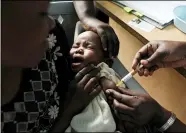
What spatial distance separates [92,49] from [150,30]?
0.90 feet

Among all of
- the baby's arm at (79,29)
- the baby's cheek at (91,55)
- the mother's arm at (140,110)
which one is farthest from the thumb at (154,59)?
the baby's arm at (79,29)

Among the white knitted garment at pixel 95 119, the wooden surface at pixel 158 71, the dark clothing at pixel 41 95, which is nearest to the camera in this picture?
the dark clothing at pixel 41 95

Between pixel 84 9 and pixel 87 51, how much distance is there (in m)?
0.31

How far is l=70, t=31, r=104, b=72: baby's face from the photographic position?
1208 mm

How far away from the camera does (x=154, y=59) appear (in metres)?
1.04

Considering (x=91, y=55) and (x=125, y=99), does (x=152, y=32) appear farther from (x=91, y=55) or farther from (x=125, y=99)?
(x=125, y=99)

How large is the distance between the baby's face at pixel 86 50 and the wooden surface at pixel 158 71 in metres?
0.19

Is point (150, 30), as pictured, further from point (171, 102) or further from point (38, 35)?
point (38, 35)

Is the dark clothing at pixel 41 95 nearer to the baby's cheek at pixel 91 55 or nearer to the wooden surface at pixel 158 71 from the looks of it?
the baby's cheek at pixel 91 55

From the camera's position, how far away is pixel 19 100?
32.1 inches

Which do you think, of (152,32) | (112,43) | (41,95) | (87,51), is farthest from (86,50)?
(41,95)

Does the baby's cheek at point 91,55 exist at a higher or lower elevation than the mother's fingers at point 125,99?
higher

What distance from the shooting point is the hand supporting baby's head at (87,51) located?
1209 mm

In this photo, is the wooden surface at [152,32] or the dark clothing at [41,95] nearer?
the dark clothing at [41,95]
